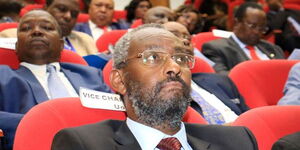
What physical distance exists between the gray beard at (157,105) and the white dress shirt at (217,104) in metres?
1.19

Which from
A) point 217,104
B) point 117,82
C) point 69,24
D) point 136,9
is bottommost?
point 136,9

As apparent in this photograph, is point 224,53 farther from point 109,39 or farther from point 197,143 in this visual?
point 197,143

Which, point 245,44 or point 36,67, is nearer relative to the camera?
point 36,67

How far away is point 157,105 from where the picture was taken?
1.60 m

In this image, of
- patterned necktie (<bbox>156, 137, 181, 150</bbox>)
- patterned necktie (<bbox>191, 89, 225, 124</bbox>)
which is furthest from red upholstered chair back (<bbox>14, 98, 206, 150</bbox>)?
patterned necktie (<bbox>191, 89, 225, 124</bbox>)

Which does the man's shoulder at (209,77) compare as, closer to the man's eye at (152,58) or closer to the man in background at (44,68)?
the man in background at (44,68)

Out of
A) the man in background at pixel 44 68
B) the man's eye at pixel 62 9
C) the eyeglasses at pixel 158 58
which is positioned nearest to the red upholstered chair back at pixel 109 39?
the man's eye at pixel 62 9

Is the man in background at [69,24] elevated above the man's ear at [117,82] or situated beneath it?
situated beneath

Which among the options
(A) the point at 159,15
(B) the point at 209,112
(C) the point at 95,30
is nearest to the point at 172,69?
(B) the point at 209,112

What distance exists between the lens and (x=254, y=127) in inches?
74.2

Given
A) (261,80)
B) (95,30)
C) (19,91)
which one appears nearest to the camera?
(19,91)

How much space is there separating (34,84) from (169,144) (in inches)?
45.1

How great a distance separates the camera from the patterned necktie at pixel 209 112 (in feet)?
8.98

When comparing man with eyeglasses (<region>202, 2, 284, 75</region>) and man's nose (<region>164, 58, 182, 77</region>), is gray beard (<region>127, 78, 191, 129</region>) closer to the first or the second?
man's nose (<region>164, 58, 182, 77</region>)
